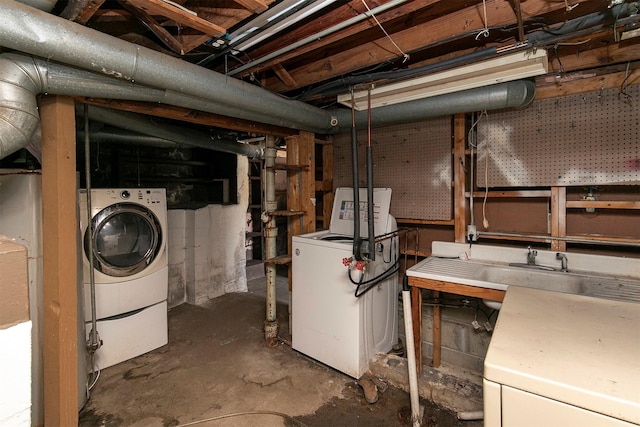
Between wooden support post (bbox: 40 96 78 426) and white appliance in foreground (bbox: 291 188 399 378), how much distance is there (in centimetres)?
147

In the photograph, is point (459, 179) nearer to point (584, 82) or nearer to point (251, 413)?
point (584, 82)

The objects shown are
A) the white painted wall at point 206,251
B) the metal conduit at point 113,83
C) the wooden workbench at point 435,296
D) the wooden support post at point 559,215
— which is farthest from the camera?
the white painted wall at point 206,251

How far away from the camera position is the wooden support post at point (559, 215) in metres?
2.08

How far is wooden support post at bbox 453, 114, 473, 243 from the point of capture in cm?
241

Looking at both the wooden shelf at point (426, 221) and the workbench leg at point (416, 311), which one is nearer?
the workbench leg at point (416, 311)

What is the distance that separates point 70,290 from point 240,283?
283 cm

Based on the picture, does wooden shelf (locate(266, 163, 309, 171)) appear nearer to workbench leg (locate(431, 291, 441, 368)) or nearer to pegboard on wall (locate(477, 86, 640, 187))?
pegboard on wall (locate(477, 86, 640, 187))

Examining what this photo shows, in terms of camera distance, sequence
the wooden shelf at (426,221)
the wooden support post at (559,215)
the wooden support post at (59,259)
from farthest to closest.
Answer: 1. the wooden shelf at (426,221)
2. the wooden support post at (559,215)
3. the wooden support post at (59,259)

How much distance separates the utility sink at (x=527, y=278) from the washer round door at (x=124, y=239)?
215 cm

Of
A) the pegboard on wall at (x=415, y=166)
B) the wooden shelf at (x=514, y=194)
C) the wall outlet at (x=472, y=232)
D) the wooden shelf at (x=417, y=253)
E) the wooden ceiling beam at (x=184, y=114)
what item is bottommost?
the wooden shelf at (x=417, y=253)

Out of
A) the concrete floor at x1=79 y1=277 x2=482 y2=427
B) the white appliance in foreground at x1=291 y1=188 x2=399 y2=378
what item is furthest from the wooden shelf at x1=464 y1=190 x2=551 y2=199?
the concrete floor at x1=79 y1=277 x2=482 y2=427

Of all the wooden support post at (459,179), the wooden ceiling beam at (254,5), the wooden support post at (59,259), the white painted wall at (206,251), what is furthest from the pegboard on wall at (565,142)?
the white painted wall at (206,251)

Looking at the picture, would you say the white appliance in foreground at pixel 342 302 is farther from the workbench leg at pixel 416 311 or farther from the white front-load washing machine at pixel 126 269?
the white front-load washing machine at pixel 126 269

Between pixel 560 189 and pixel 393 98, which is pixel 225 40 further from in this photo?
pixel 560 189
